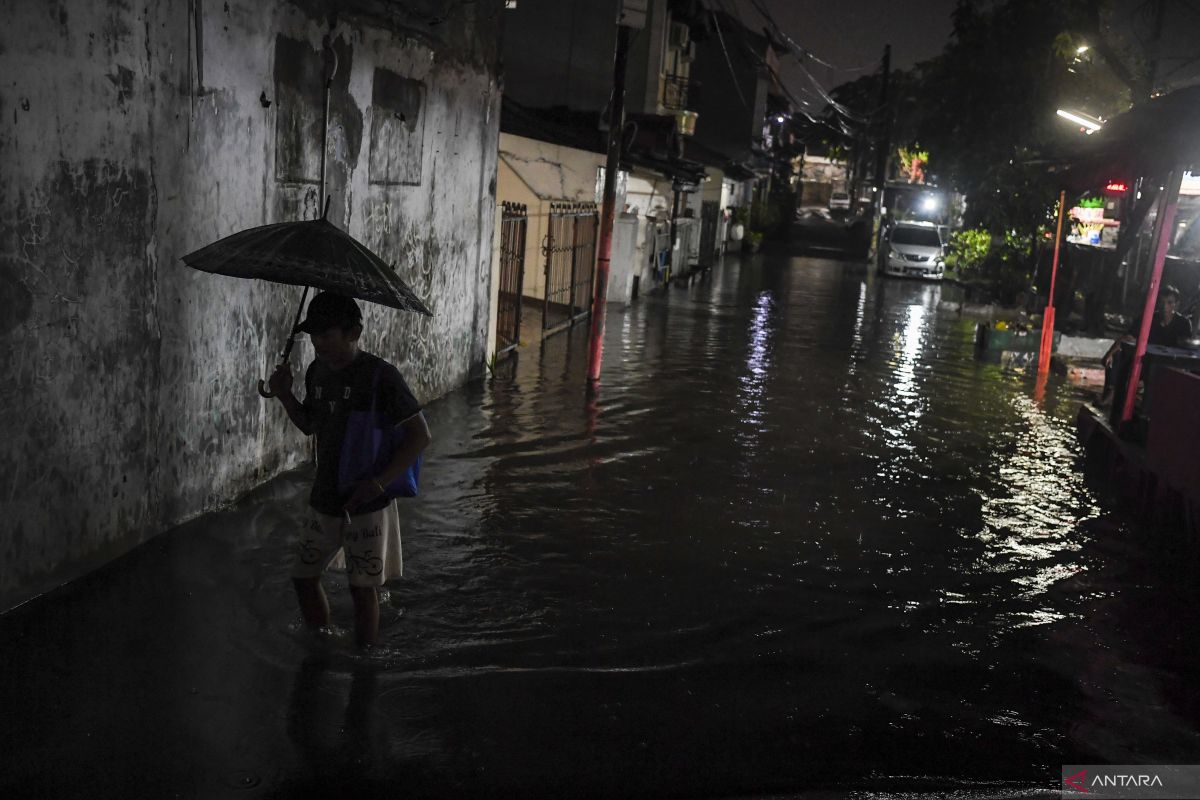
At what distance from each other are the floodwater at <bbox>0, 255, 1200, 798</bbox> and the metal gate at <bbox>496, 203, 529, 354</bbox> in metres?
4.39

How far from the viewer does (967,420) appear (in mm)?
12539

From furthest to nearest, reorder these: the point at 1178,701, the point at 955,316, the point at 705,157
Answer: the point at 705,157 → the point at 955,316 → the point at 1178,701

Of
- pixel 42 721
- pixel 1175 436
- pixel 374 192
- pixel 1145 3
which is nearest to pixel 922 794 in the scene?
pixel 42 721

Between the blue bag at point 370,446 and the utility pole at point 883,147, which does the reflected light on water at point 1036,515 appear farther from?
the utility pole at point 883,147

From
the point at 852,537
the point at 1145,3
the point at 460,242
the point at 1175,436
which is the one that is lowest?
the point at 852,537

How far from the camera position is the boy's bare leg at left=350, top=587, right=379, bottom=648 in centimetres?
499

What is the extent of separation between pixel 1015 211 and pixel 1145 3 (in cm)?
935

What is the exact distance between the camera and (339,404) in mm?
4648

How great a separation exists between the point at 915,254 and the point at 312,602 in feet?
115

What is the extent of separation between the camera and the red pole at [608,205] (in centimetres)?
1281

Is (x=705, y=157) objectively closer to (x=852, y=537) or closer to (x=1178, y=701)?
(x=852, y=537)

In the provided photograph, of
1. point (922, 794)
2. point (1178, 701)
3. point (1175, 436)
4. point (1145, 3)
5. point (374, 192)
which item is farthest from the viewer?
point (1145, 3)

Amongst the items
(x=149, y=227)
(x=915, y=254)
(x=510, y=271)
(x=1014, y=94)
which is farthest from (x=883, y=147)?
(x=149, y=227)

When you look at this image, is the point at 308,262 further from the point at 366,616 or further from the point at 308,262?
the point at 366,616
